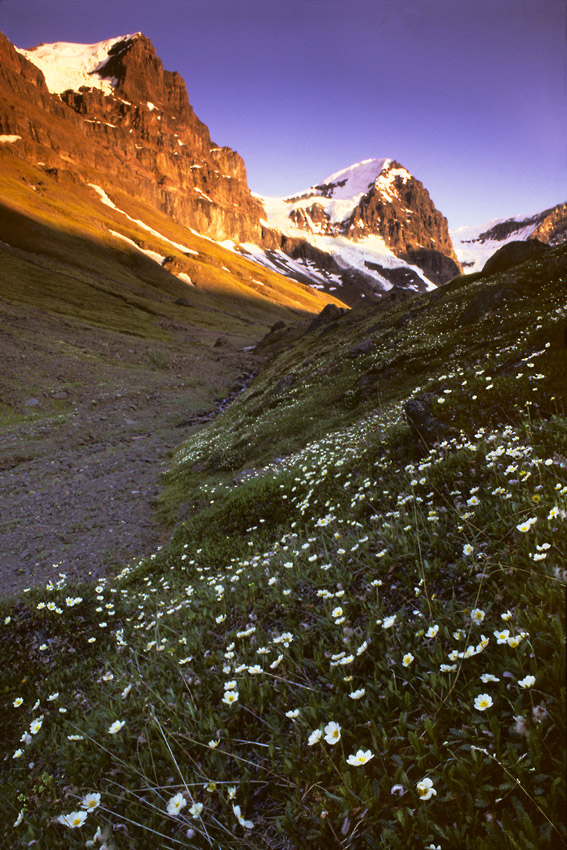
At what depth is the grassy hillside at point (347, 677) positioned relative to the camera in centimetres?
223

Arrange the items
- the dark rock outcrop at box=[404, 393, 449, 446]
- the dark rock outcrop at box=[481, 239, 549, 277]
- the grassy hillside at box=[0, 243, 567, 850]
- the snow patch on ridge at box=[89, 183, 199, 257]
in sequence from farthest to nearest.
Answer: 1. the snow patch on ridge at box=[89, 183, 199, 257]
2. the dark rock outcrop at box=[481, 239, 549, 277]
3. the dark rock outcrop at box=[404, 393, 449, 446]
4. the grassy hillside at box=[0, 243, 567, 850]

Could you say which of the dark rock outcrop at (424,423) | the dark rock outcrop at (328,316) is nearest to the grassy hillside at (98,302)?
the dark rock outcrop at (328,316)

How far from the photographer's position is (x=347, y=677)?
9.34 feet

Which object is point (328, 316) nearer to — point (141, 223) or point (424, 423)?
point (424, 423)

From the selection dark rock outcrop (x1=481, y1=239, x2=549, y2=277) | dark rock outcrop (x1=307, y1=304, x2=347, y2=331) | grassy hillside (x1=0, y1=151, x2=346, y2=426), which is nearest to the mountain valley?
dark rock outcrop (x1=481, y1=239, x2=549, y2=277)

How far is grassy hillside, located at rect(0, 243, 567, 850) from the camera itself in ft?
7.30

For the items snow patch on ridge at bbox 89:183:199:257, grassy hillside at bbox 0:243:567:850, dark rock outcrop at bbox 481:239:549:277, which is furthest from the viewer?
snow patch on ridge at bbox 89:183:199:257

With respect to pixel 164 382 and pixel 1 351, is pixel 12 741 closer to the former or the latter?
pixel 164 382

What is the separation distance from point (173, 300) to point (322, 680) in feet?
437

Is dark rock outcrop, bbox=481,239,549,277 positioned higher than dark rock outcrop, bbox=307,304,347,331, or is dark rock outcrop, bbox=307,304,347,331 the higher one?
dark rock outcrop, bbox=481,239,549,277

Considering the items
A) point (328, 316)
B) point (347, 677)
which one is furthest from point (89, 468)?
point (328, 316)

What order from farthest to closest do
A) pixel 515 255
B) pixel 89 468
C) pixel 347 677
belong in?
pixel 515 255
pixel 89 468
pixel 347 677

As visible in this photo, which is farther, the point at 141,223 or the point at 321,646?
the point at 141,223

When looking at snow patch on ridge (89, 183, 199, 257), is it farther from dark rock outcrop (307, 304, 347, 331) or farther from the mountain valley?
the mountain valley
